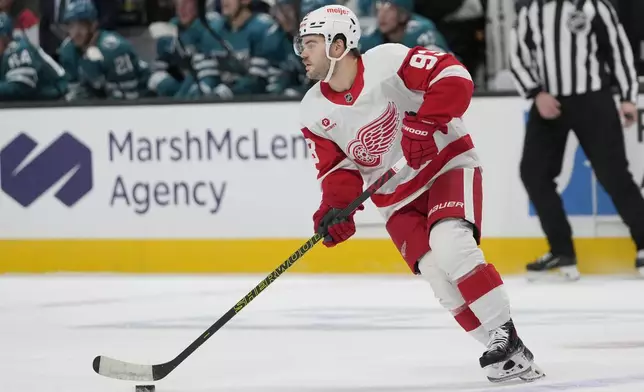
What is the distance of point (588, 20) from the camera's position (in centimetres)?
558

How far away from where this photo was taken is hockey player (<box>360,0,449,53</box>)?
5.96m

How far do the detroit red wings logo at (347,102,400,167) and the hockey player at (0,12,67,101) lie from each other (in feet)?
11.9

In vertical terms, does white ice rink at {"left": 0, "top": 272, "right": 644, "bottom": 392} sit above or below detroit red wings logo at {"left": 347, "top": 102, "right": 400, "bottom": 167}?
below

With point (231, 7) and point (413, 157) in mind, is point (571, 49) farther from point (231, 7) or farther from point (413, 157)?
point (413, 157)

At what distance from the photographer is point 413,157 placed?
308 centimetres

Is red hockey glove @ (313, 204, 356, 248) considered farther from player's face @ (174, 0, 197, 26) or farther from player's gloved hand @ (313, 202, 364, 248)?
player's face @ (174, 0, 197, 26)

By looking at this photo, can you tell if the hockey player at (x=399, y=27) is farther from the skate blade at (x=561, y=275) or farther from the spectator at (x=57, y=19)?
the spectator at (x=57, y=19)

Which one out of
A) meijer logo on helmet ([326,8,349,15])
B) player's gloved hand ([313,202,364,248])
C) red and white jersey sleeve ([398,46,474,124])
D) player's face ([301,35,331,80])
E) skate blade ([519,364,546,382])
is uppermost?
meijer logo on helmet ([326,8,349,15])

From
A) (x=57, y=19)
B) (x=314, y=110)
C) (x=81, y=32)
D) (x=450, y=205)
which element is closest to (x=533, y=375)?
(x=450, y=205)

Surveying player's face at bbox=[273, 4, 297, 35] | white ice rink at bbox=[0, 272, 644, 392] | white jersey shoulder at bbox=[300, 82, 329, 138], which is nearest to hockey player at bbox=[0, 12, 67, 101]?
white ice rink at bbox=[0, 272, 644, 392]

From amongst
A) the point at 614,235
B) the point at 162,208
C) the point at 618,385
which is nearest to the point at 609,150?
the point at 614,235

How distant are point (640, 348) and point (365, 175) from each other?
3.14 ft

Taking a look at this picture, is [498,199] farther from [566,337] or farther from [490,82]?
[566,337]

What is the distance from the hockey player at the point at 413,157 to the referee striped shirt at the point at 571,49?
2374mm
